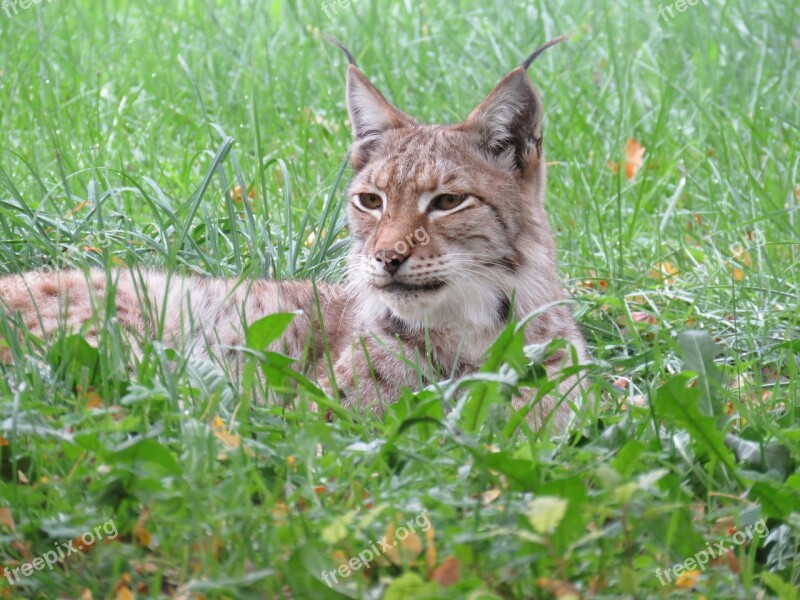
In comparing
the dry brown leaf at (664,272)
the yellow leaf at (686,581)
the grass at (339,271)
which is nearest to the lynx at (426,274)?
the grass at (339,271)

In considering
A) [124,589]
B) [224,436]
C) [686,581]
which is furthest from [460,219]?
[124,589]

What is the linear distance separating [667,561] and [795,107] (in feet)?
16.9

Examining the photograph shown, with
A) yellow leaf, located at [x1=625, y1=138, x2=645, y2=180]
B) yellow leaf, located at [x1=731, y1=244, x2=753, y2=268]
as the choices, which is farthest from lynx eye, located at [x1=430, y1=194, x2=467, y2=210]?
yellow leaf, located at [x1=625, y1=138, x2=645, y2=180]

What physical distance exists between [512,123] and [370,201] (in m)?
0.65

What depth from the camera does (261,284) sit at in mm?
5035

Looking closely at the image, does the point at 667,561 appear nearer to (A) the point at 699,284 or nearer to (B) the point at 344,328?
(B) the point at 344,328

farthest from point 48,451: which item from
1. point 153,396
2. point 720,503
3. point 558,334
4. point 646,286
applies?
point 646,286

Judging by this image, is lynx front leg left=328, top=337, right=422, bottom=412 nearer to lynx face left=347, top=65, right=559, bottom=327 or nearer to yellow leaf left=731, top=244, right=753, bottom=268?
lynx face left=347, top=65, right=559, bottom=327

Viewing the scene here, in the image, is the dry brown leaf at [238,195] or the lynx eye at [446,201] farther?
the dry brown leaf at [238,195]

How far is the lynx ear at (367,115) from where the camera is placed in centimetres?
488

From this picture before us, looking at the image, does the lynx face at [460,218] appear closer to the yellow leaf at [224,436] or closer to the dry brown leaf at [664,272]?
the dry brown leaf at [664,272]

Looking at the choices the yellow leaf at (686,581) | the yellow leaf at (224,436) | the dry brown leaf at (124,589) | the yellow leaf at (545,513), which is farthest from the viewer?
the yellow leaf at (224,436)

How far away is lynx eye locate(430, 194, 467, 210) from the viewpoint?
14.5 feet

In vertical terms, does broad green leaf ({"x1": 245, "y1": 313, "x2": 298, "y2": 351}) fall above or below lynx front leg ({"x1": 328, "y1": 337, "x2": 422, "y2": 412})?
above
